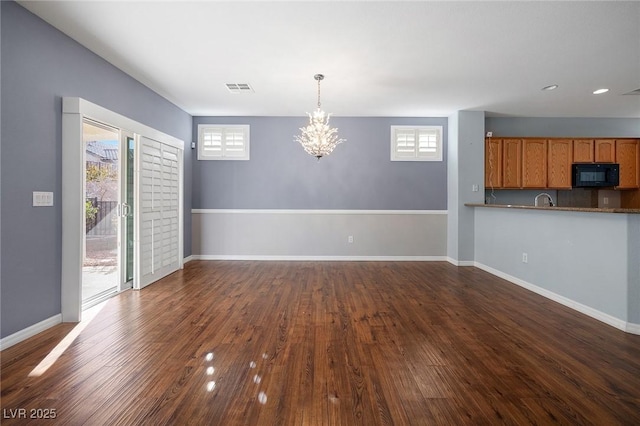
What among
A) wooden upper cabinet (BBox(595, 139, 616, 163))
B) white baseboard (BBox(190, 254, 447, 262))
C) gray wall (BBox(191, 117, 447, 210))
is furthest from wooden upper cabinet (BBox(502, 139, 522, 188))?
white baseboard (BBox(190, 254, 447, 262))

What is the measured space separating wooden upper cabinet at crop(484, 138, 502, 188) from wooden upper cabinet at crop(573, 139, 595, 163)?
4.71 feet

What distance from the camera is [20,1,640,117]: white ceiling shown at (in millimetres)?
2625

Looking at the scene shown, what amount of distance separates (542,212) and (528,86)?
186cm

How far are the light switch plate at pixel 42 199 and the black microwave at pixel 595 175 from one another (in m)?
7.83

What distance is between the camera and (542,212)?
389 centimetres

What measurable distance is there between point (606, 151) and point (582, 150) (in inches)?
19.2

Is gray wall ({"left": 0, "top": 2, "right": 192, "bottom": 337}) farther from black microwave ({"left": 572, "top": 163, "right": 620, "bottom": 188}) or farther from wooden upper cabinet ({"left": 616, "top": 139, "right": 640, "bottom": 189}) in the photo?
wooden upper cabinet ({"left": 616, "top": 139, "right": 640, "bottom": 189})

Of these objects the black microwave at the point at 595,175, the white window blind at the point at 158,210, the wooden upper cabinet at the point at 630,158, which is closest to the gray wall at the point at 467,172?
the black microwave at the point at 595,175

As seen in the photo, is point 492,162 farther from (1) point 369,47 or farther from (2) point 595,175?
(1) point 369,47

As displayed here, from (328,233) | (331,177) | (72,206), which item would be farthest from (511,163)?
(72,206)

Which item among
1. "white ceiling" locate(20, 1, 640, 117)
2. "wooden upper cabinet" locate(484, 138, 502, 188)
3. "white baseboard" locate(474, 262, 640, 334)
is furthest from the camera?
"wooden upper cabinet" locate(484, 138, 502, 188)

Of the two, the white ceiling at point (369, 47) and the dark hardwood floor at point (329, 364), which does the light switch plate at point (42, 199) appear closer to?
the dark hardwood floor at point (329, 364)

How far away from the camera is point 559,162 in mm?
5789

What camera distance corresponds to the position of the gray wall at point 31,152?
8.00 feet
